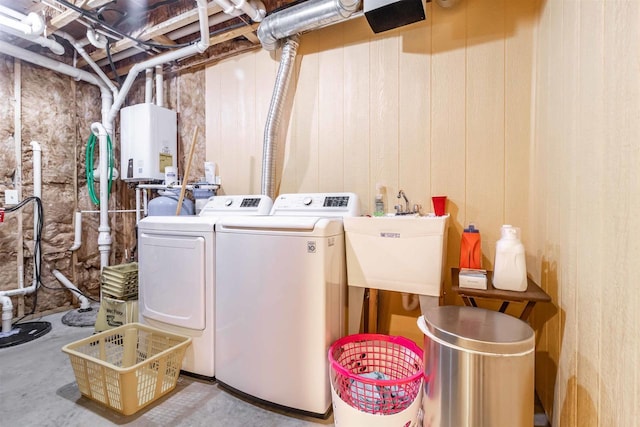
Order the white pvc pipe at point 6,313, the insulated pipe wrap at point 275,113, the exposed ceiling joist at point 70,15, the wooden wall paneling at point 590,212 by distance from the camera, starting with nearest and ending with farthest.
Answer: the wooden wall paneling at point 590,212
the exposed ceiling joist at point 70,15
the insulated pipe wrap at point 275,113
the white pvc pipe at point 6,313

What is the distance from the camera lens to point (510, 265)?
1.23m

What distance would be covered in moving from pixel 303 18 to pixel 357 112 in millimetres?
673

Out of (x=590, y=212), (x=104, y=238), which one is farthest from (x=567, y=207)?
(x=104, y=238)

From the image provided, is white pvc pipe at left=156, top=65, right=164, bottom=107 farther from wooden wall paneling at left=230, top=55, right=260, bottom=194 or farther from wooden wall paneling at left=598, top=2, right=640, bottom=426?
wooden wall paneling at left=598, top=2, right=640, bottom=426

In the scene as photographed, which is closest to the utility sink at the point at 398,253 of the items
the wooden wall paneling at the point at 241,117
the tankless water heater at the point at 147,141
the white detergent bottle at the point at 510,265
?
the white detergent bottle at the point at 510,265

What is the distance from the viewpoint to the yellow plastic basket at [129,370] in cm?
133

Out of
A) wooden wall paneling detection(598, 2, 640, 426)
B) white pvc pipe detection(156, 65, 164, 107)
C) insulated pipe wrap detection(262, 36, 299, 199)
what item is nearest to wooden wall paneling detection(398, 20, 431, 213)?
insulated pipe wrap detection(262, 36, 299, 199)

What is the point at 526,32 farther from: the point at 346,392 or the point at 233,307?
the point at 233,307

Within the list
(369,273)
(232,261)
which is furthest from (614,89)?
(232,261)

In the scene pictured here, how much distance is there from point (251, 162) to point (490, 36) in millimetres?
1821

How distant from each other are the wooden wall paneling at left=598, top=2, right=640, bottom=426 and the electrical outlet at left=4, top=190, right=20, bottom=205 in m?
3.81

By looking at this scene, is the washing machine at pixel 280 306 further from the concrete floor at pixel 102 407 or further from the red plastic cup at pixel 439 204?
the red plastic cup at pixel 439 204

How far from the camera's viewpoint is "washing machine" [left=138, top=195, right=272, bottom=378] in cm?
158

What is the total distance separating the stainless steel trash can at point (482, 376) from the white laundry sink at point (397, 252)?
335mm
